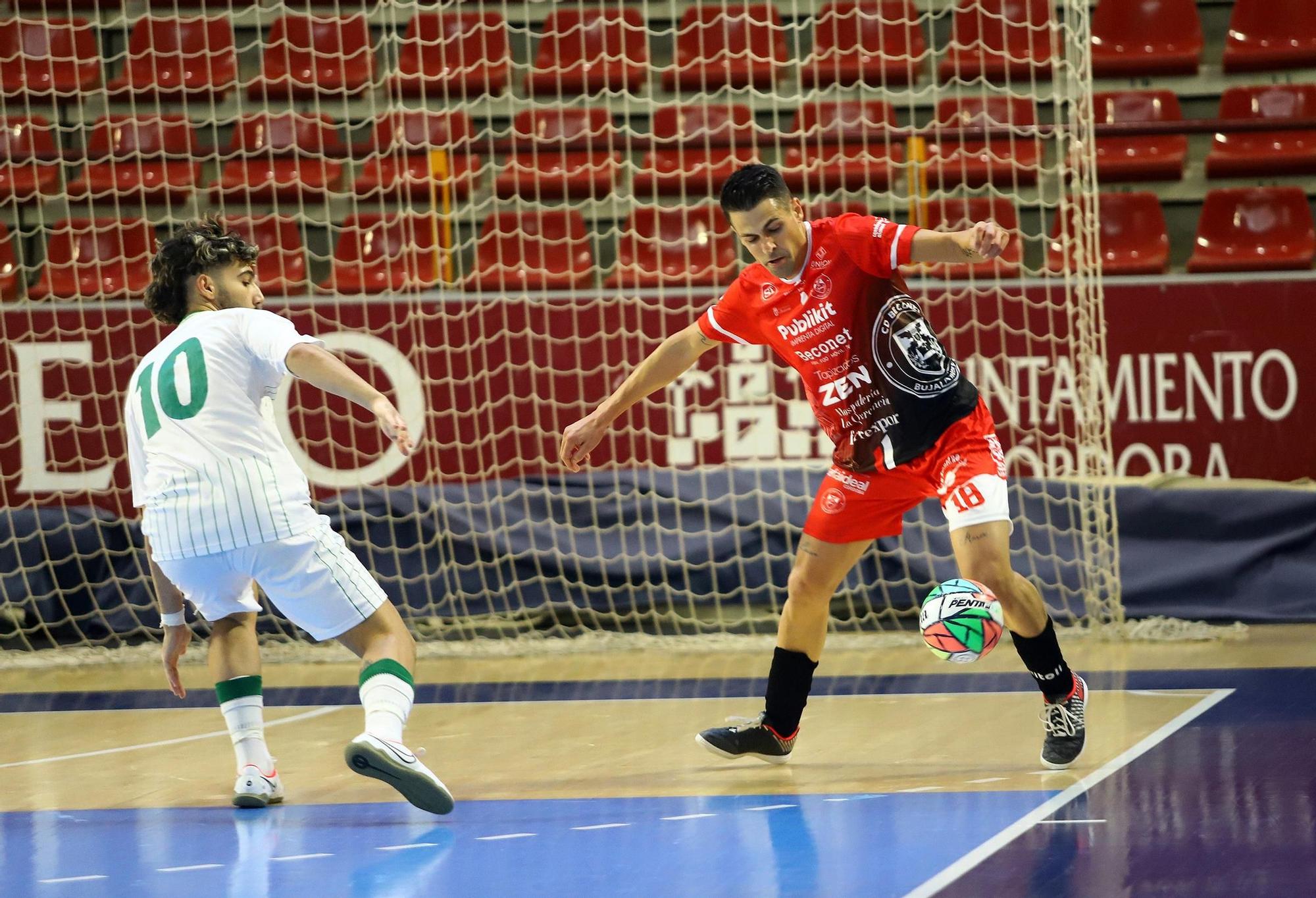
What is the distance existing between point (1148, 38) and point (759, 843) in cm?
793

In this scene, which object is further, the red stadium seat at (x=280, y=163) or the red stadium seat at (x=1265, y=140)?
the red stadium seat at (x=1265, y=140)

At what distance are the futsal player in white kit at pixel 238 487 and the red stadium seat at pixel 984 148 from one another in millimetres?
5285

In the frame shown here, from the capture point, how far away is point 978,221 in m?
9.23

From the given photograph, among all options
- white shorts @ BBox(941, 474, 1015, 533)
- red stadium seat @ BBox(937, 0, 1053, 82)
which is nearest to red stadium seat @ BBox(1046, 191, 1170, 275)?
red stadium seat @ BBox(937, 0, 1053, 82)

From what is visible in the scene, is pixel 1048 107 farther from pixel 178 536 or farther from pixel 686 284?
pixel 178 536

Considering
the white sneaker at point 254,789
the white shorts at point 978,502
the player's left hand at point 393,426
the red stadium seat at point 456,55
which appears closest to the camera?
the player's left hand at point 393,426

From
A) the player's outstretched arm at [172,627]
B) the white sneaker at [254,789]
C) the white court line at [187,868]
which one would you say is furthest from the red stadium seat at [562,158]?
the white court line at [187,868]

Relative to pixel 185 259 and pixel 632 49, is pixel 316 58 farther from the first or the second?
pixel 185 259

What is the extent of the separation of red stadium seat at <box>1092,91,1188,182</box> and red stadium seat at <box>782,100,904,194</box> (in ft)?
4.22

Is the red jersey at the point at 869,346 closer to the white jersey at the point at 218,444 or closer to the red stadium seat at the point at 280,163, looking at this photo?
the white jersey at the point at 218,444

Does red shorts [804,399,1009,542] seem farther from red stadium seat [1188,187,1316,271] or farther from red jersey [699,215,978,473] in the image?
red stadium seat [1188,187,1316,271]

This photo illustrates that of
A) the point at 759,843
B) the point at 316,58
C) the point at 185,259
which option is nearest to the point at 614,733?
the point at 759,843

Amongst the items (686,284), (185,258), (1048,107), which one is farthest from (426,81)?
(185,258)

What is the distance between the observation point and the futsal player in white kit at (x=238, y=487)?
445cm
